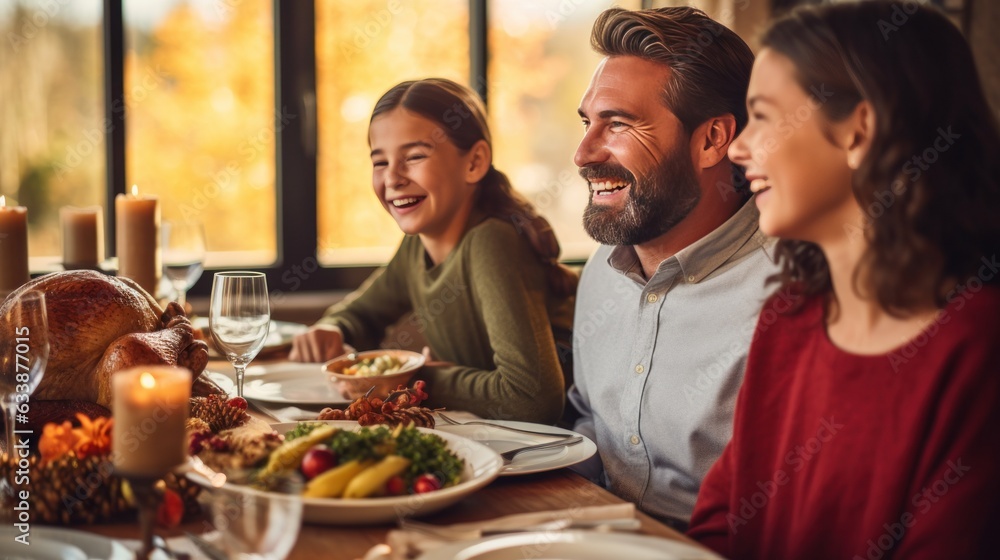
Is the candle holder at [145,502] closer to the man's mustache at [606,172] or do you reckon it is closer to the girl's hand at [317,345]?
the man's mustache at [606,172]

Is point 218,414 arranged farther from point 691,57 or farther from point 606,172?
point 691,57

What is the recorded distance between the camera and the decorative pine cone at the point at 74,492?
107 centimetres

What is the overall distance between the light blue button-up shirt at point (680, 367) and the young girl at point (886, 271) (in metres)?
Result: 0.36

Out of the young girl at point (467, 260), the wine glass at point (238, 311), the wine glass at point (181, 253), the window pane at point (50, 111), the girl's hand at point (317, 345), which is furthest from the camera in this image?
the window pane at point (50, 111)

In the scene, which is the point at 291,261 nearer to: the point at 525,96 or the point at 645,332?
the point at 525,96

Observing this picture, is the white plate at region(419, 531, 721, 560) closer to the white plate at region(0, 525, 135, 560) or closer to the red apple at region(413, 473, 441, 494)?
the red apple at region(413, 473, 441, 494)

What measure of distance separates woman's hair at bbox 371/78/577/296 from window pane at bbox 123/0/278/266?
1.62 meters

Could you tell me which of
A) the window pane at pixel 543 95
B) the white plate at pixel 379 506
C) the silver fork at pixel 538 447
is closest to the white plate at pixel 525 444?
the silver fork at pixel 538 447

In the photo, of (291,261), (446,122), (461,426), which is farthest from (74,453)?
(291,261)

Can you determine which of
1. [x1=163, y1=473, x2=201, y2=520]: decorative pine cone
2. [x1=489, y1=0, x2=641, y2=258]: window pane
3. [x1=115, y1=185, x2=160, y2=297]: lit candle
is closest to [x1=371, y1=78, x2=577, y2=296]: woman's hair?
[x1=115, y1=185, x2=160, y2=297]: lit candle

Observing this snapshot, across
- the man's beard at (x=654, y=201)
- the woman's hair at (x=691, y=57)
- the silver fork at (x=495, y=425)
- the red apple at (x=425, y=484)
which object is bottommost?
the silver fork at (x=495, y=425)

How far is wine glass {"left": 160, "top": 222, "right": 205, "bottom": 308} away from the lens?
2320 millimetres

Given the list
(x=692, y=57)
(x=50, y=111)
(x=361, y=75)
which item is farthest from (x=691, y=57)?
(x=50, y=111)

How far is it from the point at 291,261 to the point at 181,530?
2.71 m
